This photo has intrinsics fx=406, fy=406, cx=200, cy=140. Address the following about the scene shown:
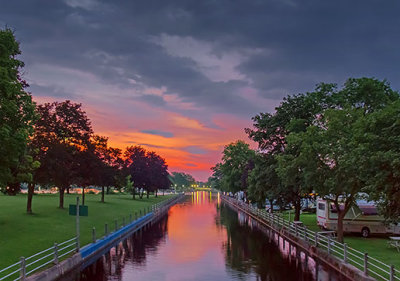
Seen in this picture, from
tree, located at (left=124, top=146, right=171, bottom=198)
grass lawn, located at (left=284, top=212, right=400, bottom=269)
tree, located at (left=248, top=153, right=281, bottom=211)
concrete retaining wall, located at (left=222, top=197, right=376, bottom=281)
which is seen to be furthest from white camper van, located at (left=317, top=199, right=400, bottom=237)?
tree, located at (left=124, top=146, right=171, bottom=198)

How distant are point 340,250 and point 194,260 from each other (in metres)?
9.05

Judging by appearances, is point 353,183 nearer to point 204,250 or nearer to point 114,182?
point 204,250

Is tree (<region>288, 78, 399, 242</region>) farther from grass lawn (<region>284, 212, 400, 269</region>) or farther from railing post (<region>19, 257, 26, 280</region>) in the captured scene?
railing post (<region>19, 257, 26, 280</region>)

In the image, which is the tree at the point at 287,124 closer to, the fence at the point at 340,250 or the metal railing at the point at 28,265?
the fence at the point at 340,250

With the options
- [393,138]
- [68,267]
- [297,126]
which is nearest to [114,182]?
[297,126]

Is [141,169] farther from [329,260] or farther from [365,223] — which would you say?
[329,260]

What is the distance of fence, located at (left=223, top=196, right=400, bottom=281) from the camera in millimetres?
17656

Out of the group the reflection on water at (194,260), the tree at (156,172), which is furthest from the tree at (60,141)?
the tree at (156,172)

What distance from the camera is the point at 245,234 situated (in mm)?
38969

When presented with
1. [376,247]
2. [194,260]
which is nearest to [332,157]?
[376,247]

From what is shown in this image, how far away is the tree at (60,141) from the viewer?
1716 inches

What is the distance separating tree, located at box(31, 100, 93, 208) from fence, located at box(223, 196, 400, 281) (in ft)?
77.3

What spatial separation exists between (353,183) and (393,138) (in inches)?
418

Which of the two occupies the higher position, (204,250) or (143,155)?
(143,155)
